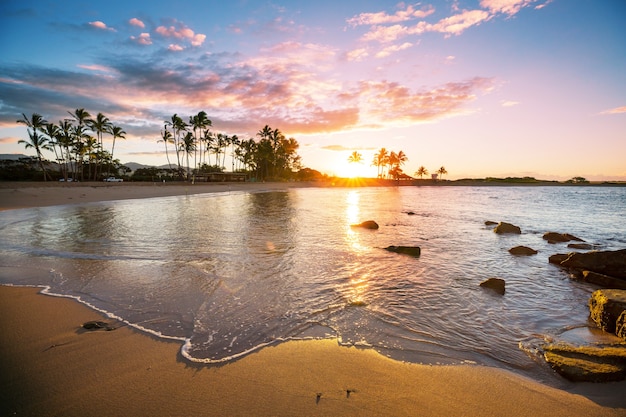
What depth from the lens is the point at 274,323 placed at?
4711mm

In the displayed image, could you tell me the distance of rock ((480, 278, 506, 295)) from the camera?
21.9ft

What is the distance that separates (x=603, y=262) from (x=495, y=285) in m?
3.87

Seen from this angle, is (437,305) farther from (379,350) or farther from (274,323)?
(274,323)

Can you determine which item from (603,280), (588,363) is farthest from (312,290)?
(603,280)

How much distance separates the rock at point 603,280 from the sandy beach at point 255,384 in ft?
18.7

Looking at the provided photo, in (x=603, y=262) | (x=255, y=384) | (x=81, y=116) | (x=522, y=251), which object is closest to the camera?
(x=255, y=384)

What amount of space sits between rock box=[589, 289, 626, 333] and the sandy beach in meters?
2.03

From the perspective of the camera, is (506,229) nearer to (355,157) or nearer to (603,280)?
(603,280)

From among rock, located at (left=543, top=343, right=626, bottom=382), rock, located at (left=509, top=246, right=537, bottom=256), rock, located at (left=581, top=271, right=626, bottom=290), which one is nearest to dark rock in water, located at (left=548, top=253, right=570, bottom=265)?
rock, located at (left=509, top=246, right=537, bottom=256)

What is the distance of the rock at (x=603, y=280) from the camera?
23.4 ft

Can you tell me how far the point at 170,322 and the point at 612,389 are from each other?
20.0 ft

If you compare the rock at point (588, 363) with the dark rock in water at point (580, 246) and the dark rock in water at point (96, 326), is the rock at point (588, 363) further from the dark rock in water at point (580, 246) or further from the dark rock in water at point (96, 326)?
the dark rock in water at point (580, 246)

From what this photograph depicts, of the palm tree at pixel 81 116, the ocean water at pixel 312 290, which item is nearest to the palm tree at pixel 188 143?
the palm tree at pixel 81 116

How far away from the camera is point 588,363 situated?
3555 millimetres
